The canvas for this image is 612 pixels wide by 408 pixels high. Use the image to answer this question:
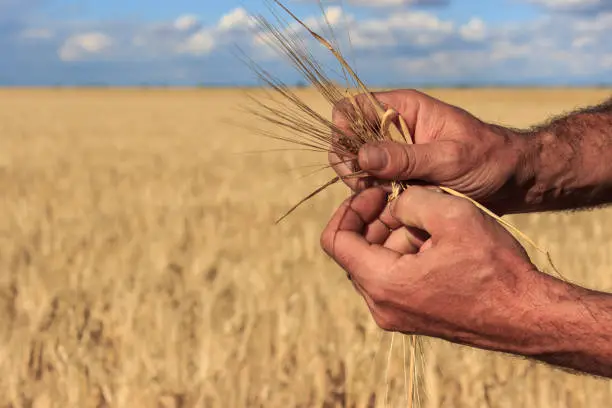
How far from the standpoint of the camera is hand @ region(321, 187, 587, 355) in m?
1.64

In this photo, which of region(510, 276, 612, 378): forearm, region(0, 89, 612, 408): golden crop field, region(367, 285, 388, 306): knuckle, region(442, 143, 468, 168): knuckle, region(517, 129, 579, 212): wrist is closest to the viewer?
region(510, 276, 612, 378): forearm

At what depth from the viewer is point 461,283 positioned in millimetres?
1655

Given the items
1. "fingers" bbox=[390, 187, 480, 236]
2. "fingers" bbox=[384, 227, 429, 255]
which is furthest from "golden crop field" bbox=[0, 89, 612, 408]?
"fingers" bbox=[390, 187, 480, 236]

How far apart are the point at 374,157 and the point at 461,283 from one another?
0.98 ft

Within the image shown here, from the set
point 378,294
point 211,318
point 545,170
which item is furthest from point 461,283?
point 211,318

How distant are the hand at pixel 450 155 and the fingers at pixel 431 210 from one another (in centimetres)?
6

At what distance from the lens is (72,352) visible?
2771 millimetres

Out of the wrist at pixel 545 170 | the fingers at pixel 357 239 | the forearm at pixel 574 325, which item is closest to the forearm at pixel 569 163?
the wrist at pixel 545 170

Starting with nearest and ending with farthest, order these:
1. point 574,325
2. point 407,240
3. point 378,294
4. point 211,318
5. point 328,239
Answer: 1. point 574,325
2. point 378,294
3. point 328,239
4. point 407,240
5. point 211,318

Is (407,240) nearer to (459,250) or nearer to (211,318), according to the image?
(459,250)

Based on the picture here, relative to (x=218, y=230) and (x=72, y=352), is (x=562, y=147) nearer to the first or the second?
(x=72, y=352)

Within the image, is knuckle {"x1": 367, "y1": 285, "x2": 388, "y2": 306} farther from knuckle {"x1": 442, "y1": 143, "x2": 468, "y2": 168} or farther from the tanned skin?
knuckle {"x1": 442, "y1": 143, "x2": 468, "y2": 168}

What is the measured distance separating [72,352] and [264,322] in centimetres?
63

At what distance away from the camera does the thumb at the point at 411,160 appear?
5.76 ft
